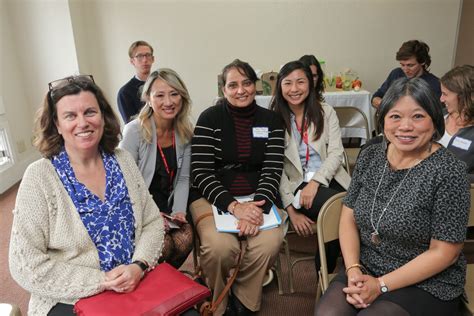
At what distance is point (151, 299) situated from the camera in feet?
4.06

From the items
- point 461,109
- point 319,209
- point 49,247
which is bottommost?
point 319,209

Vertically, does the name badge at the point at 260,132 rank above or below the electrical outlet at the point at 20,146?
above

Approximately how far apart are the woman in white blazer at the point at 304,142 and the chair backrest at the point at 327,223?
54 centimetres

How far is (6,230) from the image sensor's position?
3.02 meters

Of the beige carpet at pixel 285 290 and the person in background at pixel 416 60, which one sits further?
the person in background at pixel 416 60

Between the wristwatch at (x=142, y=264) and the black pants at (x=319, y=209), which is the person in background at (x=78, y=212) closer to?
the wristwatch at (x=142, y=264)

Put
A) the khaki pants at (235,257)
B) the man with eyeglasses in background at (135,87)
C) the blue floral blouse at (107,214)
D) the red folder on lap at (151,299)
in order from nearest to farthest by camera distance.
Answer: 1. the red folder on lap at (151,299)
2. the blue floral blouse at (107,214)
3. the khaki pants at (235,257)
4. the man with eyeglasses in background at (135,87)

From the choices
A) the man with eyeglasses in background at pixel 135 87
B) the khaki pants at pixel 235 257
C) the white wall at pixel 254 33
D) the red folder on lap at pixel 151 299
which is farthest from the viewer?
the white wall at pixel 254 33

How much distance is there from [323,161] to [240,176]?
541 millimetres

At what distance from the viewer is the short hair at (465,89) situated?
2041mm

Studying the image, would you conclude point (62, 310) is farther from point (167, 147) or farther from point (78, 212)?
point (167, 147)

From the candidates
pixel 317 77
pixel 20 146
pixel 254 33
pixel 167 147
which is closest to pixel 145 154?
pixel 167 147

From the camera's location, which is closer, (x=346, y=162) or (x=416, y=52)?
(x=346, y=162)

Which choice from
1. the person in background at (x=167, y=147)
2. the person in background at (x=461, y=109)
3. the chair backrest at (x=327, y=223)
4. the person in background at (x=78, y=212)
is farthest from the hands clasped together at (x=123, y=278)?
the person in background at (x=461, y=109)
